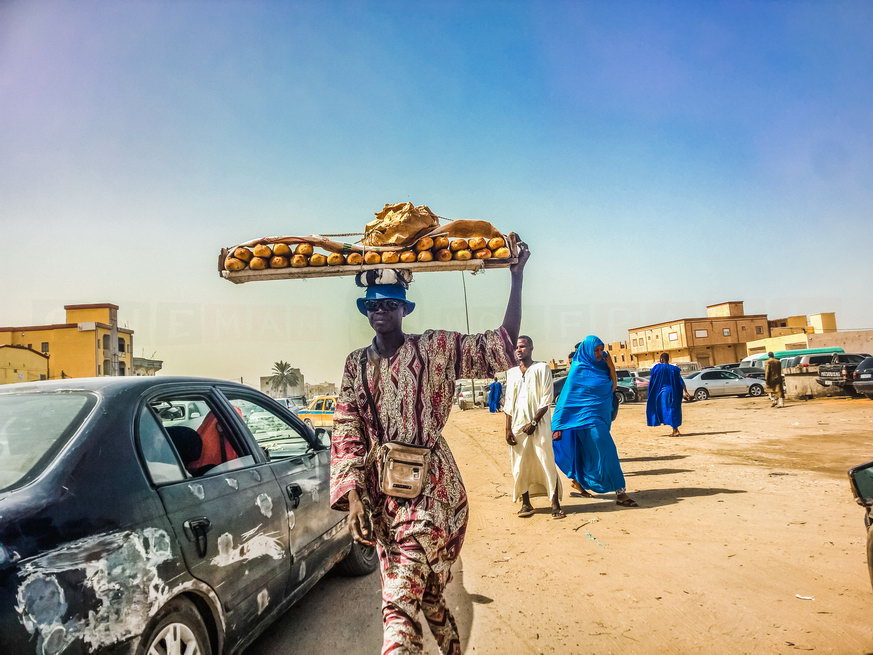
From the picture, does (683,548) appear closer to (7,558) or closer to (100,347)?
(7,558)

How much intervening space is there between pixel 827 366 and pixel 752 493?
60.9 feet

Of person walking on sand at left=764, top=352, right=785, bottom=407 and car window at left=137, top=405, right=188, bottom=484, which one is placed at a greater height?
car window at left=137, top=405, right=188, bottom=484

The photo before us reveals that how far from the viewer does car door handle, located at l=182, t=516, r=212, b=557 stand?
243cm

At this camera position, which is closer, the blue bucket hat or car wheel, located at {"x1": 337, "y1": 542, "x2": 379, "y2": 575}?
the blue bucket hat

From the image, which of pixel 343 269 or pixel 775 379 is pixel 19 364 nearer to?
pixel 775 379

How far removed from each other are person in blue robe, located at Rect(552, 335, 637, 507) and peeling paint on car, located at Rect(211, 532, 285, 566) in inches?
176

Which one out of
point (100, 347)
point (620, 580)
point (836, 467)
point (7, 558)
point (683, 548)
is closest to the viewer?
point (7, 558)

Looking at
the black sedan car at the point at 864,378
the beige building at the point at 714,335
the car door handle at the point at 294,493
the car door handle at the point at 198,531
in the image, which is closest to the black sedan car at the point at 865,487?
the car door handle at the point at 294,493

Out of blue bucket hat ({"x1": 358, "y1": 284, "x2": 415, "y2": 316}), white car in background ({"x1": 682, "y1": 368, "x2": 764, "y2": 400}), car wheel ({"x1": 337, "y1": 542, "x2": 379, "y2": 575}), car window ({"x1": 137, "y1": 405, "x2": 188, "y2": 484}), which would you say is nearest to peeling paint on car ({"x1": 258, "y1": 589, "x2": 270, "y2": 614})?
car window ({"x1": 137, "y1": 405, "x2": 188, "y2": 484})

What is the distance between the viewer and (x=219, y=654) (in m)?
2.52

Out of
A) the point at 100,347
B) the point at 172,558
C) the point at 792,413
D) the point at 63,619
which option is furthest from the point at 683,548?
the point at 100,347

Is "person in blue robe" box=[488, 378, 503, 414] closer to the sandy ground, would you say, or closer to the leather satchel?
the sandy ground

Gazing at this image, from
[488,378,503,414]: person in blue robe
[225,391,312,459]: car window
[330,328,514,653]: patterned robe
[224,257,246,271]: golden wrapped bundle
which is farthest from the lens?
[488,378,503,414]: person in blue robe

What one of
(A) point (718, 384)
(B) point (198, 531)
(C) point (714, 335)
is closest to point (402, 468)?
(B) point (198, 531)
